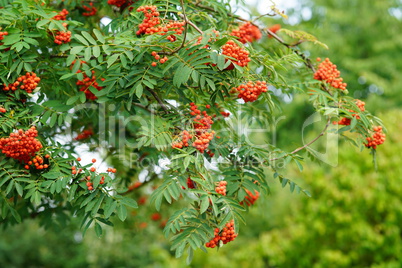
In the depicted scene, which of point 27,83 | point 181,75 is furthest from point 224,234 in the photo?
point 27,83

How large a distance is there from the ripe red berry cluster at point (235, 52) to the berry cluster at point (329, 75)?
1050 millimetres

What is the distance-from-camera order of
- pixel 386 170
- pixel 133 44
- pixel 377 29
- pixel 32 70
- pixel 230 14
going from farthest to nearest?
pixel 377 29, pixel 386 170, pixel 230 14, pixel 32 70, pixel 133 44

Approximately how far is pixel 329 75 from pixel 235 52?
1145 mm

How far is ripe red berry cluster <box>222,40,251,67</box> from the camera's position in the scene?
2.62 metres

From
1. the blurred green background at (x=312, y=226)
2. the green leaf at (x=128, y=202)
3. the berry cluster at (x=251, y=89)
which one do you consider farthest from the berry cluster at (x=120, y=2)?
the blurred green background at (x=312, y=226)

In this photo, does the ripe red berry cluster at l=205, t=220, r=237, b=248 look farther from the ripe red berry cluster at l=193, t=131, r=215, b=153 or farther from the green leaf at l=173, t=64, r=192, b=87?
the green leaf at l=173, t=64, r=192, b=87

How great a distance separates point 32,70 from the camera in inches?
118

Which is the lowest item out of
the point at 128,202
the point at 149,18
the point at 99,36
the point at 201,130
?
the point at 128,202

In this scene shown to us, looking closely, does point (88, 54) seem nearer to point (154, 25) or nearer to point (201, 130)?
point (154, 25)

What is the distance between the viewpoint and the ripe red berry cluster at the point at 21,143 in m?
2.56

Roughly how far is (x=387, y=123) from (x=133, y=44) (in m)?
6.70

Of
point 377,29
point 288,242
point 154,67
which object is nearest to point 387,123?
point 288,242

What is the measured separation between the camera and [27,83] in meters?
2.83

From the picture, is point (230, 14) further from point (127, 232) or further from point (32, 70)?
point (127, 232)
